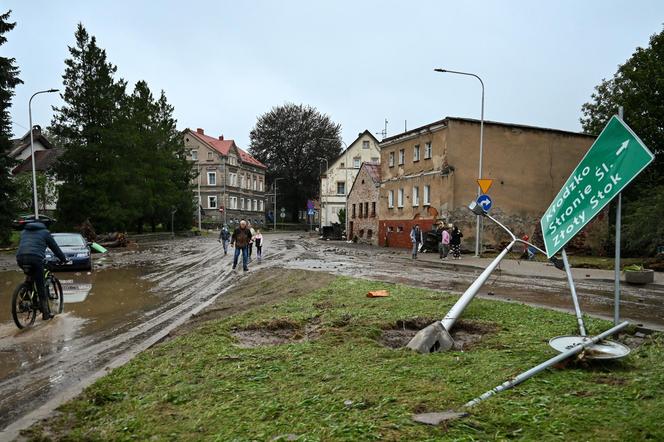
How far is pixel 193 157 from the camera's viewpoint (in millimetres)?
85625

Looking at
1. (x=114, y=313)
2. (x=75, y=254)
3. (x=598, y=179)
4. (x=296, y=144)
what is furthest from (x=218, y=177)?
(x=598, y=179)

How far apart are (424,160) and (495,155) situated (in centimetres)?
493

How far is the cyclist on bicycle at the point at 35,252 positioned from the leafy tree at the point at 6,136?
25.0 meters

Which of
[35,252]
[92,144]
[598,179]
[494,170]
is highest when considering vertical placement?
[92,144]

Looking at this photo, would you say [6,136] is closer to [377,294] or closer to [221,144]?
[377,294]

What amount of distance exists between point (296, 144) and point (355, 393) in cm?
8080

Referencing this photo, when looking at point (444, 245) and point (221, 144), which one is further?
point (221, 144)

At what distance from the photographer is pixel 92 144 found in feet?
135

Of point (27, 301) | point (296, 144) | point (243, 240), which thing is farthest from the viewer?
A: point (296, 144)

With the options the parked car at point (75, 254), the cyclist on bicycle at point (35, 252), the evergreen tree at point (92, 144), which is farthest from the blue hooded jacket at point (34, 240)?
the evergreen tree at point (92, 144)

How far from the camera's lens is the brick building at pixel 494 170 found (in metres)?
32.2

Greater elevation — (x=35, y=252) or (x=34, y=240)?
(x=34, y=240)

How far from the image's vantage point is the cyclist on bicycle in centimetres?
874

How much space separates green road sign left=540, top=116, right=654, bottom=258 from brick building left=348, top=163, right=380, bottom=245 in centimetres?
3660
